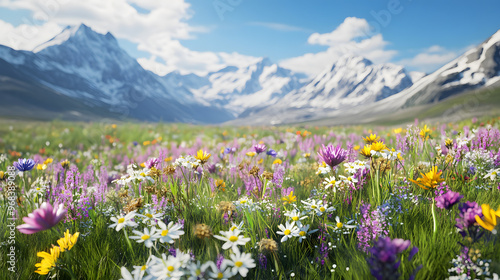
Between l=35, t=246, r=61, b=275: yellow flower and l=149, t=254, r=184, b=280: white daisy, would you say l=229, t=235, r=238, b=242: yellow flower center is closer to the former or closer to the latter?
l=149, t=254, r=184, b=280: white daisy

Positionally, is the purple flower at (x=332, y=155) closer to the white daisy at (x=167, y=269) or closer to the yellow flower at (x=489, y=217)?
the yellow flower at (x=489, y=217)

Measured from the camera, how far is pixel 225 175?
14.9 feet

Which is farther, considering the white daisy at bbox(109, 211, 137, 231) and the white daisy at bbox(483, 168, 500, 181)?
the white daisy at bbox(483, 168, 500, 181)

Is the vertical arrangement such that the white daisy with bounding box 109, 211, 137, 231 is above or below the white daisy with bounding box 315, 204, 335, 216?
above

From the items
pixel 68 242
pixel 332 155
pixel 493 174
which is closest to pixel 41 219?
pixel 68 242

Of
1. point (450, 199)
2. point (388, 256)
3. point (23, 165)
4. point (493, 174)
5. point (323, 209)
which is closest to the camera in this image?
point (388, 256)

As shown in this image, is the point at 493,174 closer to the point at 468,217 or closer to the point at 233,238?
the point at 468,217

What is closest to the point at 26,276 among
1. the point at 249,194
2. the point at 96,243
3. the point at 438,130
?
the point at 96,243

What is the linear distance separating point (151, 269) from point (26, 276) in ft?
3.74

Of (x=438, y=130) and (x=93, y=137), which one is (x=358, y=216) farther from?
(x=93, y=137)

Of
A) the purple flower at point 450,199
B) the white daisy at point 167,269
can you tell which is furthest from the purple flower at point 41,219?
the purple flower at point 450,199

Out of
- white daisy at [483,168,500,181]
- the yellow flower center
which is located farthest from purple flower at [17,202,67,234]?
white daisy at [483,168,500,181]

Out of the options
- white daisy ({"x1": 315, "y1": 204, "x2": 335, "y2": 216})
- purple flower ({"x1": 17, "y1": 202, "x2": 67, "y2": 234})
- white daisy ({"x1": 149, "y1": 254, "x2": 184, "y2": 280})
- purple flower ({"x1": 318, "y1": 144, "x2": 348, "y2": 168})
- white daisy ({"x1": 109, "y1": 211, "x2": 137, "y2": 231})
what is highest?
purple flower ({"x1": 318, "y1": 144, "x2": 348, "y2": 168})

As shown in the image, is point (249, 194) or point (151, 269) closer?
point (151, 269)
